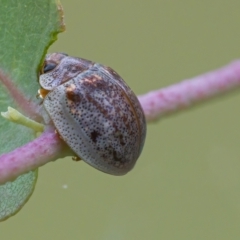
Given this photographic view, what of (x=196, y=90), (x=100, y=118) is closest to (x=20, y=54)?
(x=100, y=118)

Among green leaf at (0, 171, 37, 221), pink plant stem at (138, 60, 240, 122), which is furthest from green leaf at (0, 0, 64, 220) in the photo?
pink plant stem at (138, 60, 240, 122)

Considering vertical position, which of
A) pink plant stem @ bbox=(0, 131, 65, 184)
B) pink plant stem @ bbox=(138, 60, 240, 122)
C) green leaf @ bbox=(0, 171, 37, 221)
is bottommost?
green leaf @ bbox=(0, 171, 37, 221)

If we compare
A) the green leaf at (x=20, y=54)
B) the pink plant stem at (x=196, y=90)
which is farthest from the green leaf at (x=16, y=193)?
the pink plant stem at (x=196, y=90)

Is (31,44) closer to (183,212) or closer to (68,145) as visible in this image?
(68,145)

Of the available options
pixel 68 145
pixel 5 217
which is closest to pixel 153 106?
pixel 68 145

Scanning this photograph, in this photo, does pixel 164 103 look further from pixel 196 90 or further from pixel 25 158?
pixel 25 158

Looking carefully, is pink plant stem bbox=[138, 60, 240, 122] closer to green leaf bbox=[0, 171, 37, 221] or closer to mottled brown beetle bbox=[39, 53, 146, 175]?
mottled brown beetle bbox=[39, 53, 146, 175]
